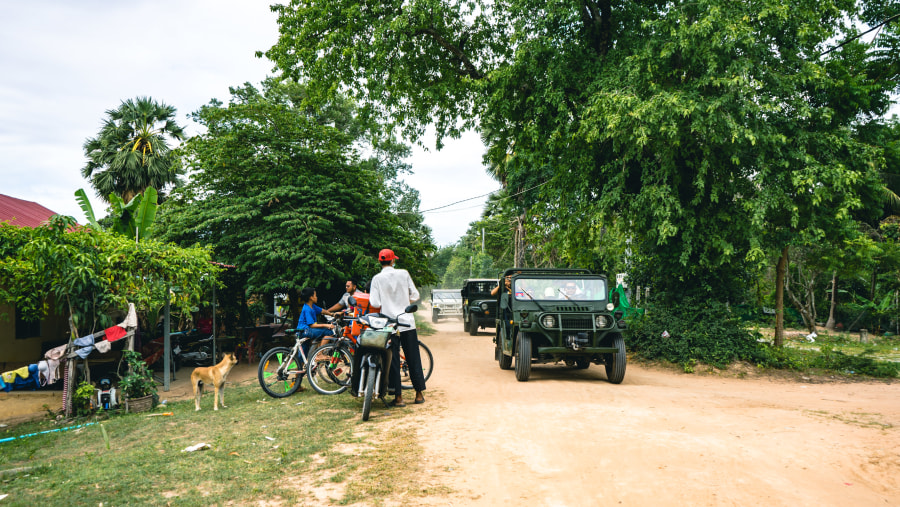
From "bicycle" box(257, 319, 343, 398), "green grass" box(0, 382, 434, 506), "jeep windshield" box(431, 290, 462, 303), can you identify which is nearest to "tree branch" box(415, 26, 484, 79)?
"bicycle" box(257, 319, 343, 398)

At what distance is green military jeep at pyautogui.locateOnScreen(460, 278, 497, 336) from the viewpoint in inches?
802

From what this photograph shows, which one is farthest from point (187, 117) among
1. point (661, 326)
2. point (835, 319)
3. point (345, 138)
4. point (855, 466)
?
point (835, 319)

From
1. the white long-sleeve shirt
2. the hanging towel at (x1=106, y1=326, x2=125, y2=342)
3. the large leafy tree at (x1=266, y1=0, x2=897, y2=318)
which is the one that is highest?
the large leafy tree at (x1=266, y1=0, x2=897, y2=318)

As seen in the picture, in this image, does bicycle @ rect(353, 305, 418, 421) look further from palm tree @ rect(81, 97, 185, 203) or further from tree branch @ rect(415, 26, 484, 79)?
palm tree @ rect(81, 97, 185, 203)

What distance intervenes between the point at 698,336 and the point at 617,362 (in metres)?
3.94

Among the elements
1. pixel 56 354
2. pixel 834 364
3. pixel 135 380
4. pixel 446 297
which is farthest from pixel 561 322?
pixel 446 297

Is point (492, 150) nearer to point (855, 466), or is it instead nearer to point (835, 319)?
point (855, 466)

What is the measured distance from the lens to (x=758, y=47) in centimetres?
1105

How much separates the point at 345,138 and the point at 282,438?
10.8 metres

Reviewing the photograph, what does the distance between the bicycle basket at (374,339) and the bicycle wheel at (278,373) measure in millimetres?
2281

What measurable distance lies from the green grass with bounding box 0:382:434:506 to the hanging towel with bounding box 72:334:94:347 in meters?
1.05

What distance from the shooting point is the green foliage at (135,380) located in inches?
311

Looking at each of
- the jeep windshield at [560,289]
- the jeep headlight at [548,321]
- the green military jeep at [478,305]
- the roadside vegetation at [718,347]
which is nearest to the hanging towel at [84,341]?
the jeep windshield at [560,289]

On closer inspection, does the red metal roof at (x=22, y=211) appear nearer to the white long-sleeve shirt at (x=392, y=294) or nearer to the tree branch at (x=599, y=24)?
the white long-sleeve shirt at (x=392, y=294)
